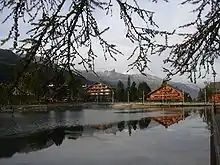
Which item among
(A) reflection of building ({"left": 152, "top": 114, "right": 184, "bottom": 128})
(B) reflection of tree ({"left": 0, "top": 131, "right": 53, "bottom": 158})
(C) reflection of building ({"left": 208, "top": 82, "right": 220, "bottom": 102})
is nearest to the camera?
(C) reflection of building ({"left": 208, "top": 82, "right": 220, "bottom": 102})

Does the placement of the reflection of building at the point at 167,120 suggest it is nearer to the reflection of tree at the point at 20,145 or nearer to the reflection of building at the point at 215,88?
the reflection of building at the point at 215,88

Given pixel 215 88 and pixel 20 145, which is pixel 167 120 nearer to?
pixel 20 145

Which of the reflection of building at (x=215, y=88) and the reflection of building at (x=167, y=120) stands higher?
the reflection of building at (x=215, y=88)

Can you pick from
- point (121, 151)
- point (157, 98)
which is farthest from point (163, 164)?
point (157, 98)

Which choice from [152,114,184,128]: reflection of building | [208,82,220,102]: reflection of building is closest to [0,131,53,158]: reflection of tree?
[208,82,220,102]: reflection of building

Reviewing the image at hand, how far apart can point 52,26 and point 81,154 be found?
622 inches

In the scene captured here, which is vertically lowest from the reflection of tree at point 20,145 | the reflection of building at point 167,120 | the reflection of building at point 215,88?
the reflection of tree at point 20,145

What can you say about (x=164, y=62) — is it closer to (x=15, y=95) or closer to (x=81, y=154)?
(x=15, y=95)

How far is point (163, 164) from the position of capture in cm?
1571

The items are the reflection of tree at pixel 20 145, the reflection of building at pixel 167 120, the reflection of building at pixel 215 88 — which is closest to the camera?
the reflection of building at pixel 215 88

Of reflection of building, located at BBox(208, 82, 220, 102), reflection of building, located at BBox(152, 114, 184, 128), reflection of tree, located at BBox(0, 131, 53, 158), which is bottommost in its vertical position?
reflection of tree, located at BBox(0, 131, 53, 158)

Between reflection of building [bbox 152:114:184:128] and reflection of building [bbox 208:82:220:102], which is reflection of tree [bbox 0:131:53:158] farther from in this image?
reflection of building [bbox 152:114:184:128]

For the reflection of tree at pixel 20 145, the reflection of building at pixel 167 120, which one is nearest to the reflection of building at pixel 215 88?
the reflection of building at pixel 167 120

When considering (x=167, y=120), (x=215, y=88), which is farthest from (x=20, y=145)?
(x=167, y=120)
